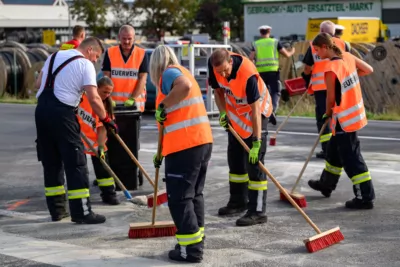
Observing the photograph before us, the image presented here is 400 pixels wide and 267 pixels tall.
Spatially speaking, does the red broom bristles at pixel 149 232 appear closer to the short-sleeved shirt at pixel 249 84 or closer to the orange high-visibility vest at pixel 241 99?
the orange high-visibility vest at pixel 241 99

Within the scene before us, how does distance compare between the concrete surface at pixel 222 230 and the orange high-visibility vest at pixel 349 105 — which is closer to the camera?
the concrete surface at pixel 222 230

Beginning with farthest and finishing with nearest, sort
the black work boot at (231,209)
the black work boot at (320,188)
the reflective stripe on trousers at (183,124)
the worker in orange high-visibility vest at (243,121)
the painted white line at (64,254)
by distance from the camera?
the black work boot at (320,188)
the black work boot at (231,209)
the worker in orange high-visibility vest at (243,121)
the reflective stripe on trousers at (183,124)
the painted white line at (64,254)

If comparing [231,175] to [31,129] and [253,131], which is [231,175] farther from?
[31,129]

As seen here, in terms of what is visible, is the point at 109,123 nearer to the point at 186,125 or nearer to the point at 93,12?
the point at 186,125

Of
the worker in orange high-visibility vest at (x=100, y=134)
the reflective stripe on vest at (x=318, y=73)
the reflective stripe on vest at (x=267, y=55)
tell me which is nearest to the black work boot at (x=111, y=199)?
the worker in orange high-visibility vest at (x=100, y=134)

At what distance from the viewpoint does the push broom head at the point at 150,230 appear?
25.2 feet

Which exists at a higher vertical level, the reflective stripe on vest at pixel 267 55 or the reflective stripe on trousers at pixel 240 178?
the reflective stripe on vest at pixel 267 55

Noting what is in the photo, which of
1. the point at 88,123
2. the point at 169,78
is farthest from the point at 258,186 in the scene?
the point at 88,123

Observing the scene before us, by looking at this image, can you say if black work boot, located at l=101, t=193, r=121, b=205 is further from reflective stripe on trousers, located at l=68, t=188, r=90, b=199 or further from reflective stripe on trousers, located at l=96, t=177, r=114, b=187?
reflective stripe on trousers, located at l=68, t=188, r=90, b=199

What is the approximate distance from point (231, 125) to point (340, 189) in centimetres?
207

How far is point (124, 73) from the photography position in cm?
1022

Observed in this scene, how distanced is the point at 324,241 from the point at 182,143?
149 cm

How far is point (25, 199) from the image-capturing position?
973 centimetres

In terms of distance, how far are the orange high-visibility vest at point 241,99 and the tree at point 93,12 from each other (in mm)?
54487
